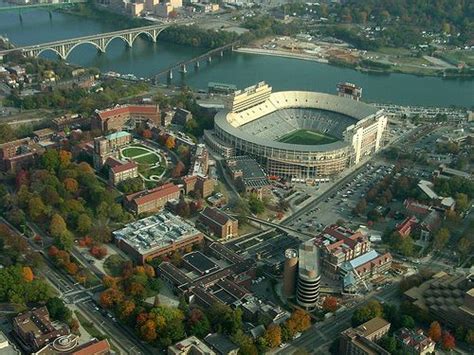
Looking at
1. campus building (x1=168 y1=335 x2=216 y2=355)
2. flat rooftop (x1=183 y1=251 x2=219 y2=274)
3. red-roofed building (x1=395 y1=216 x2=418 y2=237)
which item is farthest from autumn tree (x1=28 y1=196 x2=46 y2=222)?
red-roofed building (x1=395 y1=216 x2=418 y2=237)

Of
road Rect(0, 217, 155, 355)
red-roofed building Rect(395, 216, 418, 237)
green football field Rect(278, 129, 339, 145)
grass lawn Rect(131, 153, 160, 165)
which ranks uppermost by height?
green football field Rect(278, 129, 339, 145)

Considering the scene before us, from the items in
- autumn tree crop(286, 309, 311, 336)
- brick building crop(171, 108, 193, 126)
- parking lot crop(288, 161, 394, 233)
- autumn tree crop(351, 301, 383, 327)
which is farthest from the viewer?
brick building crop(171, 108, 193, 126)

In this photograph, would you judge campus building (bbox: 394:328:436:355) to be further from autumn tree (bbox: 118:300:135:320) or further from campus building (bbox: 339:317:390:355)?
autumn tree (bbox: 118:300:135:320)

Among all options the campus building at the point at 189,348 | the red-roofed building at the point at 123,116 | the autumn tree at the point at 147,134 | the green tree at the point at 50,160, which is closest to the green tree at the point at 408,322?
the campus building at the point at 189,348

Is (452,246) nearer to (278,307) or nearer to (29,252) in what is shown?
(278,307)

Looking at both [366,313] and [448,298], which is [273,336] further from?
[448,298]

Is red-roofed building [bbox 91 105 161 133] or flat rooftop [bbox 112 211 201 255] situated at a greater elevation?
red-roofed building [bbox 91 105 161 133]

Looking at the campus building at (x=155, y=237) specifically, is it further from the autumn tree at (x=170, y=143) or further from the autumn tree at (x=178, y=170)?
the autumn tree at (x=170, y=143)
